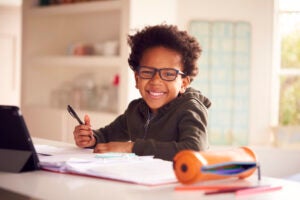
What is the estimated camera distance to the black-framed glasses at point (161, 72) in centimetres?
205

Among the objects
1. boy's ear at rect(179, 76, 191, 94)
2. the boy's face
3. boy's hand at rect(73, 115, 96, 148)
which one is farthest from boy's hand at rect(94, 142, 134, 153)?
boy's ear at rect(179, 76, 191, 94)

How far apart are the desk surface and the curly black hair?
Result: 2.52 ft

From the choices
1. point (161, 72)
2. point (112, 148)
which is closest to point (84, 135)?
point (112, 148)

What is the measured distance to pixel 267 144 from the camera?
480 cm

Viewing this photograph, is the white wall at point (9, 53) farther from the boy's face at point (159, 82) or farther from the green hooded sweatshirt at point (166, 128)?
the boy's face at point (159, 82)

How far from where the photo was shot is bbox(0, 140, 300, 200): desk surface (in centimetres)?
125

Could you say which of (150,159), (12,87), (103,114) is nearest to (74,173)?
(150,159)

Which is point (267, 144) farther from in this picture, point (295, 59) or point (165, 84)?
point (165, 84)

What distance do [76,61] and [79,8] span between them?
0.41 metres

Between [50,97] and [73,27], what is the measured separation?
2.07 ft

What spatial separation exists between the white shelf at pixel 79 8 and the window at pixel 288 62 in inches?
51.7

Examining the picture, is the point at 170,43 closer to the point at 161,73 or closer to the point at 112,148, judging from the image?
the point at 161,73

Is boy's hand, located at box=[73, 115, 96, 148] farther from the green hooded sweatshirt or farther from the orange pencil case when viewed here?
the orange pencil case

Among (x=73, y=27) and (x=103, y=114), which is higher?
(x=73, y=27)
